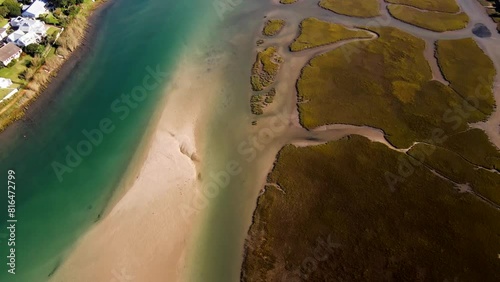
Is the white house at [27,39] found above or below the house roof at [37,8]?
below

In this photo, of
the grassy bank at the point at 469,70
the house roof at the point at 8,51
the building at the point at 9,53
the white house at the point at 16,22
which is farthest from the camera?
the white house at the point at 16,22

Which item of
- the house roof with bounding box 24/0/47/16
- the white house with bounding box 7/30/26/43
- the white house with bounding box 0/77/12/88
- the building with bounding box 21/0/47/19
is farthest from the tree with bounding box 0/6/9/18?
the white house with bounding box 0/77/12/88

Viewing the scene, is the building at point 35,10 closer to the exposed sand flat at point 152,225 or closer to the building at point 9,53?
the building at point 9,53

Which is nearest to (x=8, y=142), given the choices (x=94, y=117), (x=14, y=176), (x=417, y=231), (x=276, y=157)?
(x=14, y=176)

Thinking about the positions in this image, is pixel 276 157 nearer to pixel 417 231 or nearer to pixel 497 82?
pixel 417 231

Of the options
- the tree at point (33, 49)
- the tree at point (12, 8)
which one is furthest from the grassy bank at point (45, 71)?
the tree at point (12, 8)

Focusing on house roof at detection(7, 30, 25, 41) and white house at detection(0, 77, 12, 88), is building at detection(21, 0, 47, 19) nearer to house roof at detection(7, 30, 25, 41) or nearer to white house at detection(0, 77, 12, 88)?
house roof at detection(7, 30, 25, 41)
